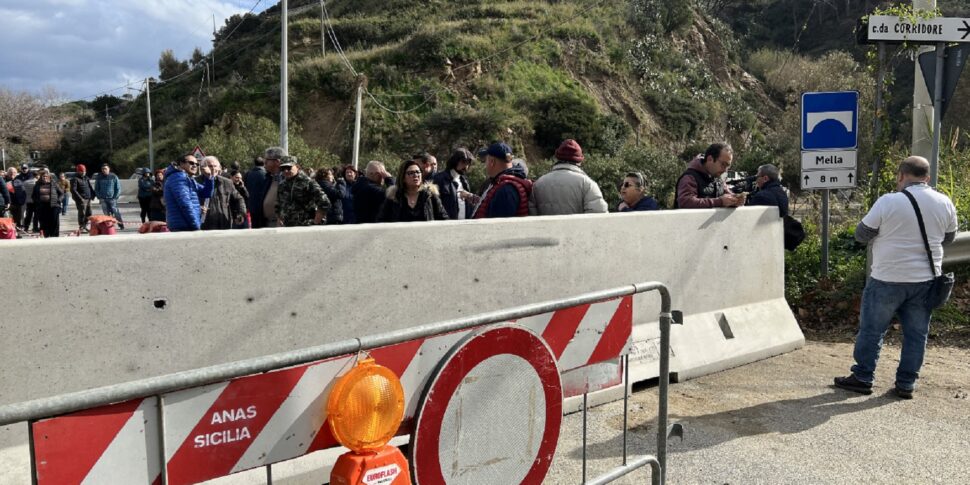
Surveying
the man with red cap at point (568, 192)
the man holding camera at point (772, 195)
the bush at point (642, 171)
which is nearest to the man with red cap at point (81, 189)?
the bush at point (642, 171)

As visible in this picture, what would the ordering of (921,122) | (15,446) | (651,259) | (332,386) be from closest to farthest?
(332,386)
(15,446)
(651,259)
(921,122)

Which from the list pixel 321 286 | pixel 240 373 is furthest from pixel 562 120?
pixel 240 373

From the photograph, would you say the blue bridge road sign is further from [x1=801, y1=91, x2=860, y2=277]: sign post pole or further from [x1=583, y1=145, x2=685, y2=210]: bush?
[x1=583, y1=145, x2=685, y2=210]: bush

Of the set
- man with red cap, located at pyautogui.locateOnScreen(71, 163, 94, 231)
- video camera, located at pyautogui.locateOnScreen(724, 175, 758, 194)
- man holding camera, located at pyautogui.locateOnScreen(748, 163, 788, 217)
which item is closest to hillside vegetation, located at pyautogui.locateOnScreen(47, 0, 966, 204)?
man with red cap, located at pyautogui.locateOnScreen(71, 163, 94, 231)

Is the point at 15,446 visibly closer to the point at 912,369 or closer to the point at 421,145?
the point at 912,369

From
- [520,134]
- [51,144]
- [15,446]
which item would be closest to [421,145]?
[520,134]

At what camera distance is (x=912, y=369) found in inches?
221

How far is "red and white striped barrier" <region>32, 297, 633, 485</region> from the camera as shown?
1814 mm

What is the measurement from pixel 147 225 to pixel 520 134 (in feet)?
111

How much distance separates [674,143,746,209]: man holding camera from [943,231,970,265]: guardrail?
A: 8.69ft

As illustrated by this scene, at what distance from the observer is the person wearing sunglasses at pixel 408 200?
6605 millimetres

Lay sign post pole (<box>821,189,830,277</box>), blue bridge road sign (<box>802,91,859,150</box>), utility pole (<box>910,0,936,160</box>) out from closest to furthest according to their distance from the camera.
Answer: blue bridge road sign (<box>802,91,859,150</box>)
sign post pole (<box>821,189,830,277</box>)
utility pole (<box>910,0,936,160</box>)

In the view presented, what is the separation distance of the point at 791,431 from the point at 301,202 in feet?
16.1

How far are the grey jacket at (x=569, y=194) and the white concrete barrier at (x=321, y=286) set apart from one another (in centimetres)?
56
